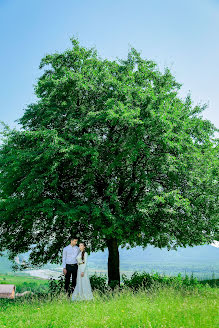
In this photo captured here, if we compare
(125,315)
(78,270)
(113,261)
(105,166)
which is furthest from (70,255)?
(113,261)

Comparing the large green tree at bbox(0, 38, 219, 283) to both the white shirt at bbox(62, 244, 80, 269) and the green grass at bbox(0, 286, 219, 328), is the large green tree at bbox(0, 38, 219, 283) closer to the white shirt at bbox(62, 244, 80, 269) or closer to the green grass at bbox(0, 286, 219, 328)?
the white shirt at bbox(62, 244, 80, 269)

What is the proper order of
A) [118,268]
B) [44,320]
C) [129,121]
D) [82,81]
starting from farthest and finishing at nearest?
[118,268] → [82,81] → [129,121] → [44,320]

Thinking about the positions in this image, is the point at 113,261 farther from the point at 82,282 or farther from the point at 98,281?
the point at 82,282

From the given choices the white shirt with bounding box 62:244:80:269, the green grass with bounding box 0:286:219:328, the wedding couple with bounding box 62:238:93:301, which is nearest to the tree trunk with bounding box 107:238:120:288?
the wedding couple with bounding box 62:238:93:301

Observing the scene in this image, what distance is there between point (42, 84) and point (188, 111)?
8.88 m

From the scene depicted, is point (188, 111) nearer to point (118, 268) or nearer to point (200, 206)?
point (200, 206)

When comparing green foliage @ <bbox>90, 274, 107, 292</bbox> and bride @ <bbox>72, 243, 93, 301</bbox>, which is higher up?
bride @ <bbox>72, 243, 93, 301</bbox>

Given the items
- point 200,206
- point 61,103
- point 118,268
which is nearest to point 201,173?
point 200,206

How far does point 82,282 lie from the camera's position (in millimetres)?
10883

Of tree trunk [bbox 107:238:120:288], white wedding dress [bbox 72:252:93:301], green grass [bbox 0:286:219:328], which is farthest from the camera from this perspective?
tree trunk [bbox 107:238:120:288]

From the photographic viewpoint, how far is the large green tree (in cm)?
1382

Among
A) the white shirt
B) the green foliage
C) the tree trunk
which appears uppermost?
the white shirt

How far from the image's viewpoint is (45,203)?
44.5ft

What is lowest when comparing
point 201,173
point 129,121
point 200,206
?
point 200,206
